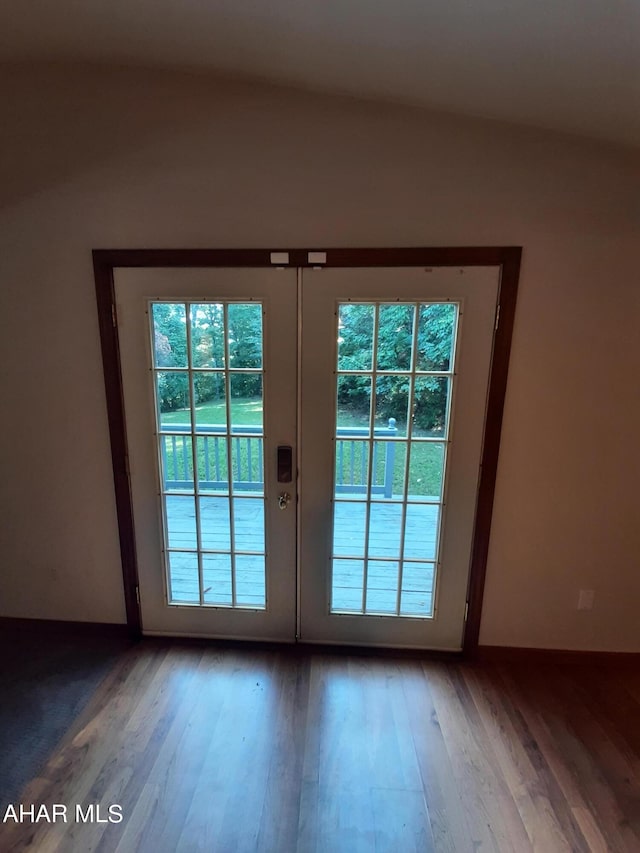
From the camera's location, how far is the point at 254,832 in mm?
1444

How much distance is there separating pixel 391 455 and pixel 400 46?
1507 mm

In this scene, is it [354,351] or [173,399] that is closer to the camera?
[354,351]

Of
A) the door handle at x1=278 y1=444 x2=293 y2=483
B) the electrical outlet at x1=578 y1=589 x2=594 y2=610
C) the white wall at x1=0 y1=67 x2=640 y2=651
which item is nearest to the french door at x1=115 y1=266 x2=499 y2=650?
the door handle at x1=278 y1=444 x2=293 y2=483

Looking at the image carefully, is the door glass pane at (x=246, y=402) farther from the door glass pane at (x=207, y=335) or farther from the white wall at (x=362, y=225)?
the white wall at (x=362, y=225)

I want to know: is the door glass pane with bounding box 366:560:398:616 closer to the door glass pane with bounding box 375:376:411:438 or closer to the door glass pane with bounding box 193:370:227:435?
the door glass pane with bounding box 375:376:411:438

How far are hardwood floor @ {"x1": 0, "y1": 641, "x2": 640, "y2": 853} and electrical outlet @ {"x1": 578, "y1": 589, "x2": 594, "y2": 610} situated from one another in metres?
0.33

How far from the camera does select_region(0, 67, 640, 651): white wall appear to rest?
1771mm

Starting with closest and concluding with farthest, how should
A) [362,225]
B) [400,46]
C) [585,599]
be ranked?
1. [400,46]
2. [362,225]
3. [585,599]

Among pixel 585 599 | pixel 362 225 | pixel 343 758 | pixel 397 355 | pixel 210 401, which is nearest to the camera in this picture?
pixel 343 758

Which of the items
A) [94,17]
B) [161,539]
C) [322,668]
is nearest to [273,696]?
[322,668]

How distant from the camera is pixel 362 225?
72.4 inches

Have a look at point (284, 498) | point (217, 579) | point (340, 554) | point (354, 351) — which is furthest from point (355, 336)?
point (217, 579)

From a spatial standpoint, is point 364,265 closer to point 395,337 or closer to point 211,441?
point 395,337

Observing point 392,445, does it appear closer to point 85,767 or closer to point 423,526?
point 423,526
